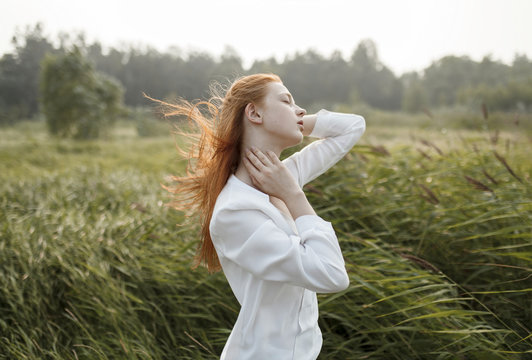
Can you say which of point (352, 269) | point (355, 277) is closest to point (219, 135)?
point (355, 277)

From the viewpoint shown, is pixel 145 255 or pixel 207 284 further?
pixel 145 255

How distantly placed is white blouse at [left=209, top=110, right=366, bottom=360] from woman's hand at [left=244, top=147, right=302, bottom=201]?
0.03 meters

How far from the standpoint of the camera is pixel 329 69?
126ft

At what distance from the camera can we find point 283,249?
94 cm

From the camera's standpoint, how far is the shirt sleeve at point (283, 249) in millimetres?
936

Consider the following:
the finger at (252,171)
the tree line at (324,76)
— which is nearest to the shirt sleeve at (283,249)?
the finger at (252,171)

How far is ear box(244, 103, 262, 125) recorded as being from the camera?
3.72 feet

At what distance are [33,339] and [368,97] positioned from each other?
39.7 m

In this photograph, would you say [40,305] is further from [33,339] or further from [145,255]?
[145,255]

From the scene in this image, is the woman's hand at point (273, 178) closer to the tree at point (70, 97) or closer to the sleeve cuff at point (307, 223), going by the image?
the sleeve cuff at point (307, 223)

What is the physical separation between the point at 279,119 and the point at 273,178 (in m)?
0.19

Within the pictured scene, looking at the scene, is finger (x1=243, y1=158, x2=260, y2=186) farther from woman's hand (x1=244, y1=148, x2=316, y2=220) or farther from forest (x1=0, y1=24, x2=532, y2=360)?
forest (x1=0, y1=24, x2=532, y2=360)

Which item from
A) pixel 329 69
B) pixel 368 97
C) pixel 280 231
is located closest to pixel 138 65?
pixel 329 69

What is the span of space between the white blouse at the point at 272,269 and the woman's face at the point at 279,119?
183mm
